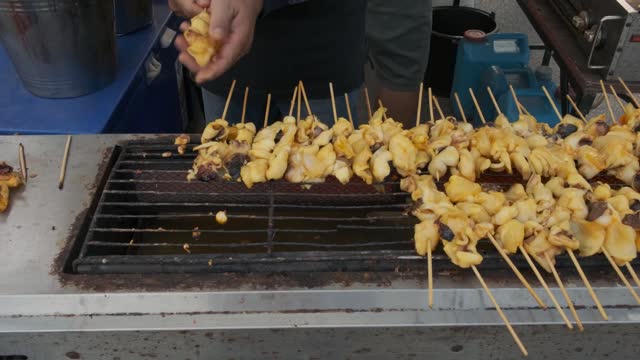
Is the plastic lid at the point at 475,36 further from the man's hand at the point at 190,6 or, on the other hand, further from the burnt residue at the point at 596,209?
the burnt residue at the point at 596,209

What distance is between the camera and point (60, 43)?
2875 mm

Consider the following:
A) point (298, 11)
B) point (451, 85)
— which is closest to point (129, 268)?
point (298, 11)

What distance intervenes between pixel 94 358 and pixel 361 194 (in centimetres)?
101

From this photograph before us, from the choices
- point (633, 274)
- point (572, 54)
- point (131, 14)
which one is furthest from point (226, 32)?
point (572, 54)

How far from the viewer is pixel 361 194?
6.14ft

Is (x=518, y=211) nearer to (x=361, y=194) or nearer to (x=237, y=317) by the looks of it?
(x=361, y=194)

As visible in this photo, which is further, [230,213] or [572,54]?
[572,54]

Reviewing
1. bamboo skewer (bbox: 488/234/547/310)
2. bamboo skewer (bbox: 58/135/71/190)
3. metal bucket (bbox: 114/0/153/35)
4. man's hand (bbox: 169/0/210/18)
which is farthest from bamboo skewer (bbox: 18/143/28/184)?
metal bucket (bbox: 114/0/153/35)

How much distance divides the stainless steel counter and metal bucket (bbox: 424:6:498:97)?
4194 mm

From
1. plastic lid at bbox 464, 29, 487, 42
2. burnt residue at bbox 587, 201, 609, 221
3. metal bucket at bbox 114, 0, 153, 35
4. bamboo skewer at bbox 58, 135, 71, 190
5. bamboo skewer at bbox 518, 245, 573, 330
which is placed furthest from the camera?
plastic lid at bbox 464, 29, 487, 42

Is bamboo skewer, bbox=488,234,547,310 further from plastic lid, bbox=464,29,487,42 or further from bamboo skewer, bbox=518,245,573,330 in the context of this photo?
plastic lid, bbox=464,29,487,42

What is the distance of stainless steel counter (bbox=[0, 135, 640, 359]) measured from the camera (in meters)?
1.46

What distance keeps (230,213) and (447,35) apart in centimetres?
420

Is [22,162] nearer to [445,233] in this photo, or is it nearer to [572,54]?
[445,233]
